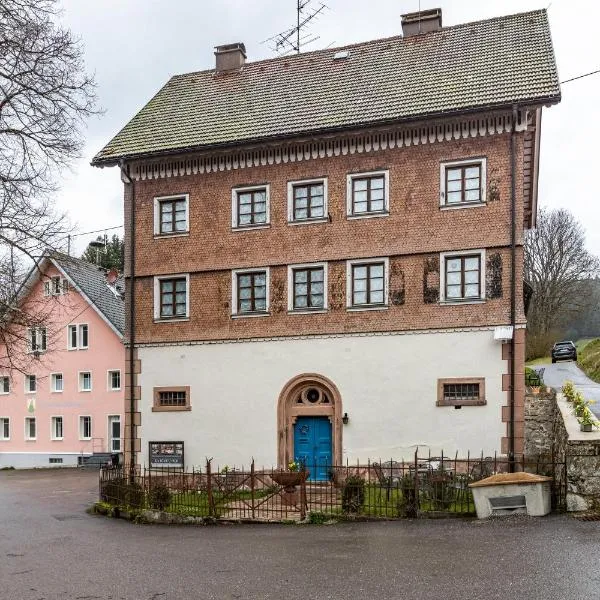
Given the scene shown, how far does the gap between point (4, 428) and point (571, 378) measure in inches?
1311

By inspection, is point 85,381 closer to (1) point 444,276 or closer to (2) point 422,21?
(2) point 422,21

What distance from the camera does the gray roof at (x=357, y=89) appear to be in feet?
73.3

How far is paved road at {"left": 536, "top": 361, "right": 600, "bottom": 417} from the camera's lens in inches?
1462

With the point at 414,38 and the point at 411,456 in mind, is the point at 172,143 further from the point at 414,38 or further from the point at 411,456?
the point at 411,456

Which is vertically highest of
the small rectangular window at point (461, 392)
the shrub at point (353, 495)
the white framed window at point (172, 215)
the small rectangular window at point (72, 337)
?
the white framed window at point (172, 215)

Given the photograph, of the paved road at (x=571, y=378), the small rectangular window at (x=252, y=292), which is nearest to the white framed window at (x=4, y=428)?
the small rectangular window at (x=252, y=292)

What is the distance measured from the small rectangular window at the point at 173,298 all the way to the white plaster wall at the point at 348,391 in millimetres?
1073

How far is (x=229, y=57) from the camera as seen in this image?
96.9ft

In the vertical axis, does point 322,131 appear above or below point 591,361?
above

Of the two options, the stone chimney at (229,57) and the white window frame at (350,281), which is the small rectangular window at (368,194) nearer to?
the white window frame at (350,281)

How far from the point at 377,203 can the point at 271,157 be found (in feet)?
11.7

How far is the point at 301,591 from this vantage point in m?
10.7

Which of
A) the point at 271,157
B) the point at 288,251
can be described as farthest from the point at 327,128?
the point at 288,251

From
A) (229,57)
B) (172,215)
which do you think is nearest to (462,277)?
(172,215)
